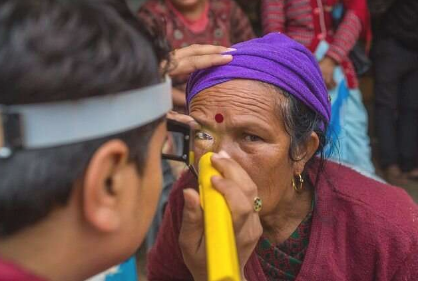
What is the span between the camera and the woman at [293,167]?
1.70m

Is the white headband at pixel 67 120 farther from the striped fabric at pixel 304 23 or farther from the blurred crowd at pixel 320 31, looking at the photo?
the striped fabric at pixel 304 23

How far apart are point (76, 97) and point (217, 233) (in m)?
0.45

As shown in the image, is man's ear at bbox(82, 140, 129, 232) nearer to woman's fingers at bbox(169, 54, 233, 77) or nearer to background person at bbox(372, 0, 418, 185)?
woman's fingers at bbox(169, 54, 233, 77)

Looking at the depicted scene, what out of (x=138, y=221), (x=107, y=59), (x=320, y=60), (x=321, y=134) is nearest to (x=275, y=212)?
(x=321, y=134)

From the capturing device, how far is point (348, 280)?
176cm

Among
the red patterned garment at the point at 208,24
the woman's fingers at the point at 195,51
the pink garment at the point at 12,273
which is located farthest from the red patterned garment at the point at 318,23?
the pink garment at the point at 12,273

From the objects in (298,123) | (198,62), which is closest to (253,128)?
(298,123)

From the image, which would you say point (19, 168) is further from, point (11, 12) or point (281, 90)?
point (281, 90)

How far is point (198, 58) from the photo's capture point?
167 cm

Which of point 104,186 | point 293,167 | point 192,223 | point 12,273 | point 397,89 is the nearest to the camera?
point 12,273

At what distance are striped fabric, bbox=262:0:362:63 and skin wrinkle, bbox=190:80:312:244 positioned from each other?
60.5 inches

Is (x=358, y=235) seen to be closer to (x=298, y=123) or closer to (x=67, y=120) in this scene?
(x=298, y=123)

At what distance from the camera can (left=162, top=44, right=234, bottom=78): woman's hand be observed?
165 cm

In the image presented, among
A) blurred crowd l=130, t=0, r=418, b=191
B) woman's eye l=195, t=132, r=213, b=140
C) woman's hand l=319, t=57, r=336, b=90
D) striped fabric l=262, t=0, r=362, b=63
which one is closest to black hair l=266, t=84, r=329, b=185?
woman's eye l=195, t=132, r=213, b=140
